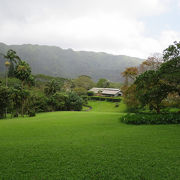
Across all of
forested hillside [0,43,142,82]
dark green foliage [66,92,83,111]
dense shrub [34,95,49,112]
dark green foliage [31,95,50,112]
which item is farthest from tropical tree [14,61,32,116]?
forested hillside [0,43,142,82]

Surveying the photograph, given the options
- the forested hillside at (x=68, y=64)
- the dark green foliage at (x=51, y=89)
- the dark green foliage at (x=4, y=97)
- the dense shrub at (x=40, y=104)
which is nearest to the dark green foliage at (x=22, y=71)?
the dense shrub at (x=40, y=104)

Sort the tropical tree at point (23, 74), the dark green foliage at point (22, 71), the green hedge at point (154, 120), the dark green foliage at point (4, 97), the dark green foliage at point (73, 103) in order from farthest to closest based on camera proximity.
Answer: the dark green foliage at point (73, 103) < the dark green foliage at point (22, 71) < the tropical tree at point (23, 74) < the dark green foliage at point (4, 97) < the green hedge at point (154, 120)

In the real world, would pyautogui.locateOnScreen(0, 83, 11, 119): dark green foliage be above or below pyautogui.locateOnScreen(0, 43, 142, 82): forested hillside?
below

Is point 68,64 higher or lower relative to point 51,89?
higher

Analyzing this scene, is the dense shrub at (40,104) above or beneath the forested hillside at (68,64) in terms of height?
beneath

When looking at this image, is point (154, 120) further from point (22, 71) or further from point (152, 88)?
point (22, 71)

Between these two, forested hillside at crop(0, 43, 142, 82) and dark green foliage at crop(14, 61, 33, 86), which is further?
forested hillside at crop(0, 43, 142, 82)

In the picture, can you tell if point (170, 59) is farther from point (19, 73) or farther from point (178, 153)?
point (19, 73)

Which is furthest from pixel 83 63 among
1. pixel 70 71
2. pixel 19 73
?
pixel 19 73

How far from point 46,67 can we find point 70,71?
2914 centimetres

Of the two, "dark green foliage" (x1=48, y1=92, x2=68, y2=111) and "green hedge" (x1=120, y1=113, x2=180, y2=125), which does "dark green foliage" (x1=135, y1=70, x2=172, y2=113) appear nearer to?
"green hedge" (x1=120, y1=113, x2=180, y2=125)

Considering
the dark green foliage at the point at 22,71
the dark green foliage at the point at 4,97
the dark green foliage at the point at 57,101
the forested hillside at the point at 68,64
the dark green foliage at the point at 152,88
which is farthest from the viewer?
the forested hillside at the point at 68,64

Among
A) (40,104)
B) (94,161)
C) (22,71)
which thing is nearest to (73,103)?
(40,104)

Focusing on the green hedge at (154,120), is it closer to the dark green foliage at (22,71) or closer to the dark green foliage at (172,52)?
the dark green foliage at (172,52)
